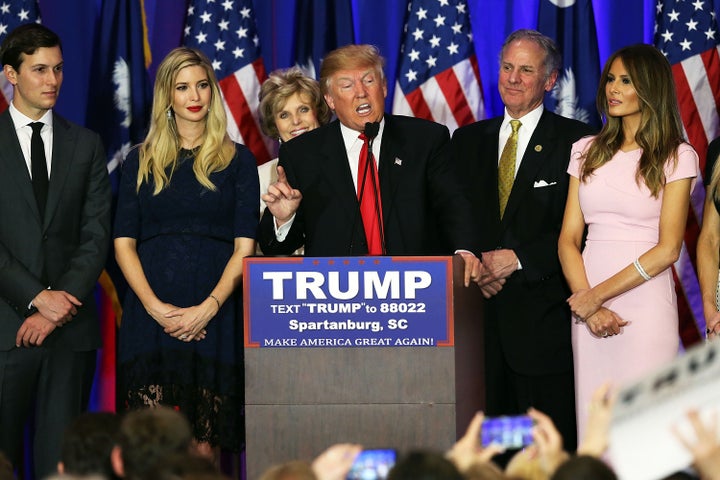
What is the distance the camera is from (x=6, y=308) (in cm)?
501

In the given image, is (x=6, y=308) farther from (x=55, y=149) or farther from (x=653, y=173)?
(x=653, y=173)

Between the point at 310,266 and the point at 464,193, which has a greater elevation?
the point at 464,193

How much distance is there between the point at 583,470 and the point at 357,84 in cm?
245

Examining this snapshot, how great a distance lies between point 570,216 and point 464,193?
55 centimetres

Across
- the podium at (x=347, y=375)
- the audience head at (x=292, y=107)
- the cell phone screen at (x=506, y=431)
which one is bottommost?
the cell phone screen at (x=506, y=431)

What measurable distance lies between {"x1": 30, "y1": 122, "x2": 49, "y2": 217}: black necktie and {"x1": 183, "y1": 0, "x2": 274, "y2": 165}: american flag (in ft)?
4.83

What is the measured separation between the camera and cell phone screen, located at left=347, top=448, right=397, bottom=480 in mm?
3531

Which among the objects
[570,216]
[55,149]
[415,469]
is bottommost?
[415,469]

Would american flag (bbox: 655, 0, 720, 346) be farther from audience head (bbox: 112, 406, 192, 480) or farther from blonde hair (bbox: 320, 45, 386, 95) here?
audience head (bbox: 112, 406, 192, 480)

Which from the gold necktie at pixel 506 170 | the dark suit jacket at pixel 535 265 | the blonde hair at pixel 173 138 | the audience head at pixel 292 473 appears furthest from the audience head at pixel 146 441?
the gold necktie at pixel 506 170

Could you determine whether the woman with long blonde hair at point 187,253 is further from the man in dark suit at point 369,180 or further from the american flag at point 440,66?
the american flag at point 440,66

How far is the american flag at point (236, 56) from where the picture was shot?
642 centimetres

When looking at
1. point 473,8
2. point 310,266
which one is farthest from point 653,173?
point 473,8

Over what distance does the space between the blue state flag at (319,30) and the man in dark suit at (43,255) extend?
160 cm
